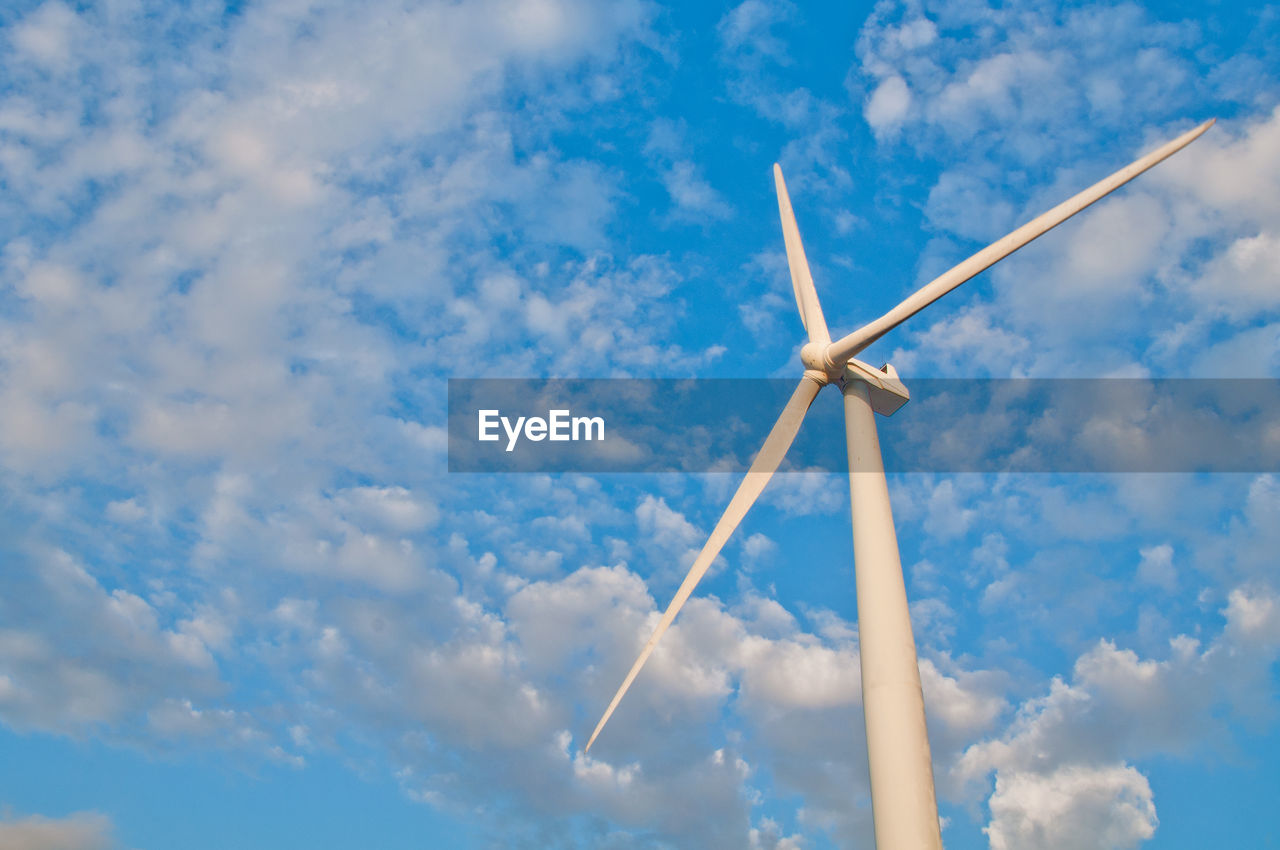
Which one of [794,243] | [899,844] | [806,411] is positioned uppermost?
[794,243]

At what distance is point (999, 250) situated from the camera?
96.5 feet

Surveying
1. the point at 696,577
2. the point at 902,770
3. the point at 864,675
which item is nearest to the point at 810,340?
the point at 696,577

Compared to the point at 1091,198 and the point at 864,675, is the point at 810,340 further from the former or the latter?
the point at 864,675

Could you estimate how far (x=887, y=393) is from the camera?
32094 mm

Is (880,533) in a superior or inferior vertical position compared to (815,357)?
inferior

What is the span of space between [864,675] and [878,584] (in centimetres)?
251

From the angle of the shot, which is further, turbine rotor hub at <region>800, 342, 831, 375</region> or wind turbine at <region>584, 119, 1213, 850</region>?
turbine rotor hub at <region>800, 342, 831, 375</region>

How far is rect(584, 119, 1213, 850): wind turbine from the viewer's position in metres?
22.2

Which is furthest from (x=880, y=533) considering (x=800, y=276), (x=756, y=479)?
(x=800, y=276)

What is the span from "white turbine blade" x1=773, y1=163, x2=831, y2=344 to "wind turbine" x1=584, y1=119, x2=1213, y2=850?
0.06 meters

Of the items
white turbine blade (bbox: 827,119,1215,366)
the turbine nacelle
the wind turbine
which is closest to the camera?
the wind turbine

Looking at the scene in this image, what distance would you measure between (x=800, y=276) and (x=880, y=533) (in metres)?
14.8

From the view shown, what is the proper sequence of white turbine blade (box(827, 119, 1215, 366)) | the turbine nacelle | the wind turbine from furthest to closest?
the turbine nacelle
white turbine blade (box(827, 119, 1215, 366))
the wind turbine

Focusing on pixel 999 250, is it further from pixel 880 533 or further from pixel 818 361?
pixel 880 533
